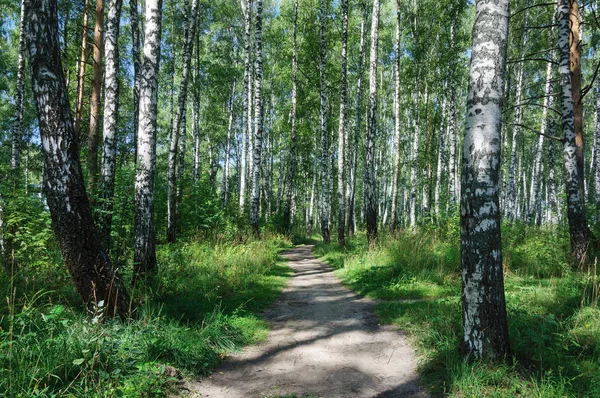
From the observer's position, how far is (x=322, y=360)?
13.5 ft

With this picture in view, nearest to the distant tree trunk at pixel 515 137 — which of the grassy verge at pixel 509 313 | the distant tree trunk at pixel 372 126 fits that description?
the distant tree trunk at pixel 372 126

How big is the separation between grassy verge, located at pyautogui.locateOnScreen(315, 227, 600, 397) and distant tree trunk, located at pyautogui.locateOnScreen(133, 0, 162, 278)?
4.37m

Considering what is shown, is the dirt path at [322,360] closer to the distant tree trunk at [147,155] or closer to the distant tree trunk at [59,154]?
the distant tree trunk at [59,154]

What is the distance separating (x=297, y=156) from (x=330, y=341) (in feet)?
81.5

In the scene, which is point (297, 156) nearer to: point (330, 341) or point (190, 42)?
point (190, 42)

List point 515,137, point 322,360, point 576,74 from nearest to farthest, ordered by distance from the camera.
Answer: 1. point 322,360
2. point 576,74
3. point 515,137

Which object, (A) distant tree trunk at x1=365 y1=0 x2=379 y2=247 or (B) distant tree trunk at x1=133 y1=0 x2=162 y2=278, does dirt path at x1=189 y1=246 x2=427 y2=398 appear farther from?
(A) distant tree trunk at x1=365 y1=0 x2=379 y2=247

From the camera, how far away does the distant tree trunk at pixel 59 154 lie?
11.6ft

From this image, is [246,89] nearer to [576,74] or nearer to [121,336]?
[576,74]

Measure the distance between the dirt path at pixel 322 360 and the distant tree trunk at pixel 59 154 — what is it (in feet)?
5.51

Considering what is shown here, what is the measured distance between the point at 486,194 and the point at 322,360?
8.97 ft

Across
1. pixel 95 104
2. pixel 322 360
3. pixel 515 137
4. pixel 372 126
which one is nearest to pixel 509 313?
pixel 322 360

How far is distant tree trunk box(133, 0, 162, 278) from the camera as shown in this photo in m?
5.97

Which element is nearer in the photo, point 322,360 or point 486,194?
point 486,194
